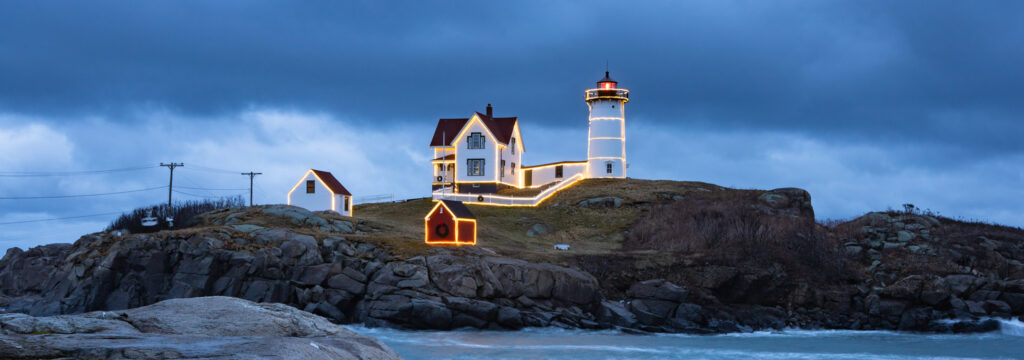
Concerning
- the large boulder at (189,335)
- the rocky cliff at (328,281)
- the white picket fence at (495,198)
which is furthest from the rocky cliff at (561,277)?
the large boulder at (189,335)

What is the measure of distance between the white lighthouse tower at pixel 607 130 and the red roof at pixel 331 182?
2188 cm

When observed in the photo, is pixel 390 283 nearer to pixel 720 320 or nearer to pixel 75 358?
pixel 720 320

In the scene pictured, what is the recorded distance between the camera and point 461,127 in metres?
67.0

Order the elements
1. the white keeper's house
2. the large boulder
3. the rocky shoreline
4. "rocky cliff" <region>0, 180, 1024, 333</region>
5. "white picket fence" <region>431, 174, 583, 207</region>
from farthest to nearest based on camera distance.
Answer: the white keeper's house → "white picket fence" <region>431, 174, 583, 207</region> → "rocky cliff" <region>0, 180, 1024, 333</region> → the rocky shoreline → the large boulder

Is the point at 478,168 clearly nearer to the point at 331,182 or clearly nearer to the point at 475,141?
the point at 475,141

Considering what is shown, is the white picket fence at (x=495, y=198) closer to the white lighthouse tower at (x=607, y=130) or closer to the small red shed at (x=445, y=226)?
the white lighthouse tower at (x=607, y=130)

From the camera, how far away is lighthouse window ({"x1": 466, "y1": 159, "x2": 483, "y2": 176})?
64562 mm

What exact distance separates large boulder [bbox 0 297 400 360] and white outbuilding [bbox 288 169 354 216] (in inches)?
1693

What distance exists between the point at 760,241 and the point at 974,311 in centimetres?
944

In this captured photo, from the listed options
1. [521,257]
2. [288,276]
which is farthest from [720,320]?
[288,276]

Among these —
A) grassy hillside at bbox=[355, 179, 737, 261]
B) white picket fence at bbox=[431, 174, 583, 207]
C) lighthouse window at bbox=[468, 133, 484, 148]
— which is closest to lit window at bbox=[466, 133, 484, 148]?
lighthouse window at bbox=[468, 133, 484, 148]

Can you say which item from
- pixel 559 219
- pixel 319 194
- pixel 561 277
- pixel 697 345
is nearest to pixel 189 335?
pixel 697 345

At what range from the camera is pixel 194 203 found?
189 ft

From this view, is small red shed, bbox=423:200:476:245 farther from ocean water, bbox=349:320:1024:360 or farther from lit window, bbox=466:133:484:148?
lit window, bbox=466:133:484:148
